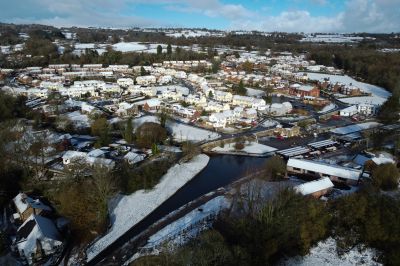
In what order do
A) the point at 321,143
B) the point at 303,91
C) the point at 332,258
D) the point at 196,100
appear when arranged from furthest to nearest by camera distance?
the point at 303,91
the point at 196,100
the point at 321,143
the point at 332,258

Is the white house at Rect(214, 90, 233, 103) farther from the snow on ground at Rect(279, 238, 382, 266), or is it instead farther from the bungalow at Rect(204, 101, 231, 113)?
the snow on ground at Rect(279, 238, 382, 266)

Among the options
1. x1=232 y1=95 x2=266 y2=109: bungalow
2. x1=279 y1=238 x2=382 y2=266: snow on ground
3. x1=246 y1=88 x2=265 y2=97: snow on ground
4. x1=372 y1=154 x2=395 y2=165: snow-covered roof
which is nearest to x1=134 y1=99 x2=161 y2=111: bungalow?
x1=232 y1=95 x2=266 y2=109: bungalow

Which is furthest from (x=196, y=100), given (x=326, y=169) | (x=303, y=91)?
(x=326, y=169)

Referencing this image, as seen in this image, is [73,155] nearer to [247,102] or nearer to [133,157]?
[133,157]

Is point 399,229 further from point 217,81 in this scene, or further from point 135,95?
point 217,81

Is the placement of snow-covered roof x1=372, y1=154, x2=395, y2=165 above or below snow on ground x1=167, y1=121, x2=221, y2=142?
above

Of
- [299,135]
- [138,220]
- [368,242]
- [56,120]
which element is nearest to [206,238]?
[138,220]
